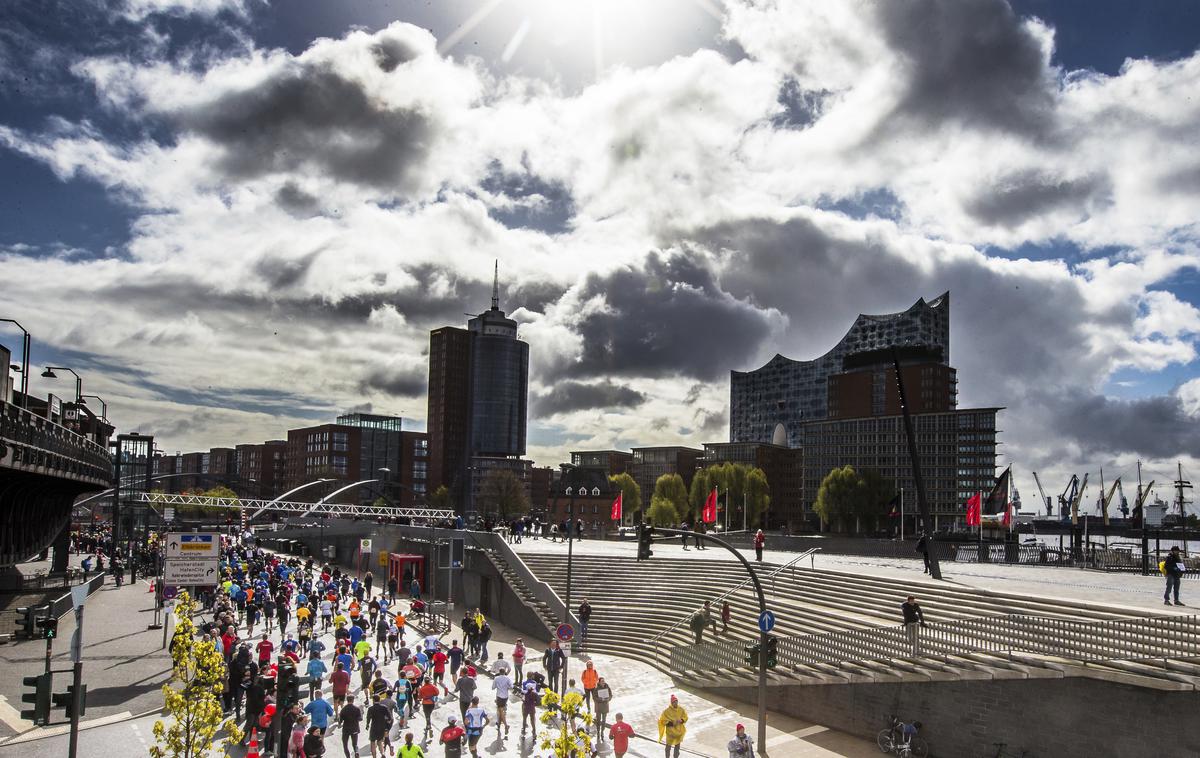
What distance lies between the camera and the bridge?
2483 centimetres

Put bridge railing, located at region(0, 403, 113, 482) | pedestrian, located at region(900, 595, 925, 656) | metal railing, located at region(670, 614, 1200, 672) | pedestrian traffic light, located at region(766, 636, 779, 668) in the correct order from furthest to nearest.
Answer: bridge railing, located at region(0, 403, 113, 482) → pedestrian, located at region(900, 595, 925, 656) → pedestrian traffic light, located at region(766, 636, 779, 668) → metal railing, located at region(670, 614, 1200, 672)

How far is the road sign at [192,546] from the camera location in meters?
27.2

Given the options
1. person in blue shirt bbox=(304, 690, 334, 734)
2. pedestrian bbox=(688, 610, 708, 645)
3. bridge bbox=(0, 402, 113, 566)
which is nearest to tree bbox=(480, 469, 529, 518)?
bridge bbox=(0, 402, 113, 566)

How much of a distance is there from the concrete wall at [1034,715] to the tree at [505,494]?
116 m

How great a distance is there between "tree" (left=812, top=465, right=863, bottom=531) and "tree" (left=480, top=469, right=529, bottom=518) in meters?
50.0

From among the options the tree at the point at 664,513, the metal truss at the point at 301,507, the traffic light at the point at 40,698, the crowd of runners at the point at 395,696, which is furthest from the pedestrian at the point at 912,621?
the tree at the point at 664,513

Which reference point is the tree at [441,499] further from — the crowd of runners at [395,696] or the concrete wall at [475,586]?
the crowd of runners at [395,696]

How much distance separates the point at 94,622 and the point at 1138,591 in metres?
40.1

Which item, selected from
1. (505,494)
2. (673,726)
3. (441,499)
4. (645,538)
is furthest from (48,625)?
(441,499)

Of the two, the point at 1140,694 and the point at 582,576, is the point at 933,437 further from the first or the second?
the point at 1140,694

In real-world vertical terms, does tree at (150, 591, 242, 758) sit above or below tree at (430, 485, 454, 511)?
above

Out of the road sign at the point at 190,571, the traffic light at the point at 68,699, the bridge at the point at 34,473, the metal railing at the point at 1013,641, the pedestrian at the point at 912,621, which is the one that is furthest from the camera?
the road sign at the point at 190,571

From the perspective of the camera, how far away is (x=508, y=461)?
197125mm

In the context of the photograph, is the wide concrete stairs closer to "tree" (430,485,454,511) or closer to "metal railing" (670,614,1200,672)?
"metal railing" (670,614,1200,672)
